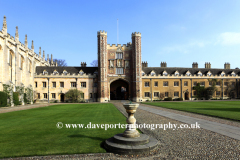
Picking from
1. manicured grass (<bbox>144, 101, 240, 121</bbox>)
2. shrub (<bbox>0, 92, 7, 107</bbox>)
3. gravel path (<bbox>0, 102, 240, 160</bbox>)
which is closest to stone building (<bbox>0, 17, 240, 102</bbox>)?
shrub (<bbox>0, 92, 7, 107</bbox>)

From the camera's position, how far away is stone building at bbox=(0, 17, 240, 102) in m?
41.3

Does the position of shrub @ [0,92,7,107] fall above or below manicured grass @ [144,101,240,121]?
above

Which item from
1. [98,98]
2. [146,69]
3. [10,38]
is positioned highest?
[10,38]

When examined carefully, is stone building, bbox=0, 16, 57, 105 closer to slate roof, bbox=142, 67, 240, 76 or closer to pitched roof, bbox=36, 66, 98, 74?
pitched roof, bbox=36, 66, 98, 74

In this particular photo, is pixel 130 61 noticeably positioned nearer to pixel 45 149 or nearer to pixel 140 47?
pixel 140 47

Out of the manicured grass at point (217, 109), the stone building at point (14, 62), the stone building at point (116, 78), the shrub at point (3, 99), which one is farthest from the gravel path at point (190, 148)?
the stone building at point (116, 78)

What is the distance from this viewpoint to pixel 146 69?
47094mm

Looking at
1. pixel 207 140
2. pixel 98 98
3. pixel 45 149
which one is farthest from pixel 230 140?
pixel 98 98

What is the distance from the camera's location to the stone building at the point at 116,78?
1626 inches

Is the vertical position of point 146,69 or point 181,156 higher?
point 146,69

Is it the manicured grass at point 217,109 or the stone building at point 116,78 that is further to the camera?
the stone building at point 116,78

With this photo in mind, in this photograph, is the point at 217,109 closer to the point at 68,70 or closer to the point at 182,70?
the point at 182,70

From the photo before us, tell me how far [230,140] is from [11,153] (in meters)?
7.90

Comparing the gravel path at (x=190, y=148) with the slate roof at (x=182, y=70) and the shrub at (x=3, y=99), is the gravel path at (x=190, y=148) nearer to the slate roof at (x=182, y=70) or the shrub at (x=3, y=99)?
the shrub at (x=3, y=99)
